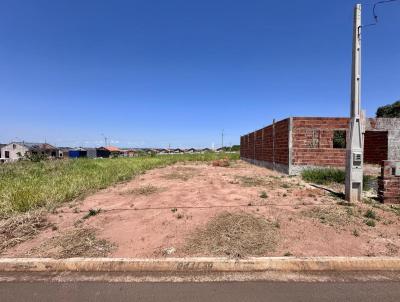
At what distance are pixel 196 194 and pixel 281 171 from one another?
27.3 ft

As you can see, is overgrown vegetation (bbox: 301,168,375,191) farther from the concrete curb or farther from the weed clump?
the weed clump

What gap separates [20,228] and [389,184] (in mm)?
8449

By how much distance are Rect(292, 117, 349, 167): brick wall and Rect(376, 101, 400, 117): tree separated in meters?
35.8

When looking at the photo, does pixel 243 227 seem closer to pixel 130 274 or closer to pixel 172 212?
pixel 172 212

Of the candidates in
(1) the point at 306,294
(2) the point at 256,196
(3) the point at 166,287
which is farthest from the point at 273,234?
(2) the point at 256,196

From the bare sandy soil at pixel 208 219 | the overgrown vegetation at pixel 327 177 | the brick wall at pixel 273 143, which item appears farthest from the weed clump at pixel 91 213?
the brick wall at pixel 273 143

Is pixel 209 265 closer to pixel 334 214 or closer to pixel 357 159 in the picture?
pixel 334 214

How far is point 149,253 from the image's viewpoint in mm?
4703

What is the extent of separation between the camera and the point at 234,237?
5.20 meters

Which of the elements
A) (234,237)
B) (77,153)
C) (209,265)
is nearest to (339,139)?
(234,237)

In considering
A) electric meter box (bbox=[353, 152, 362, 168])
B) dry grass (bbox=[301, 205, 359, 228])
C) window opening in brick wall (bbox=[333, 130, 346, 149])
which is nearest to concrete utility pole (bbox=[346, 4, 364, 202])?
electric meter box (bbox=[353, 152, 362, 168])

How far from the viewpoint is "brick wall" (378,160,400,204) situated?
783cm

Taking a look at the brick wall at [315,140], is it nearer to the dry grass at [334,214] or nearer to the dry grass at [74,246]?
the dry grass at [334,214]

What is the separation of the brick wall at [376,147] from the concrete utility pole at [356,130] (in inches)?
427
